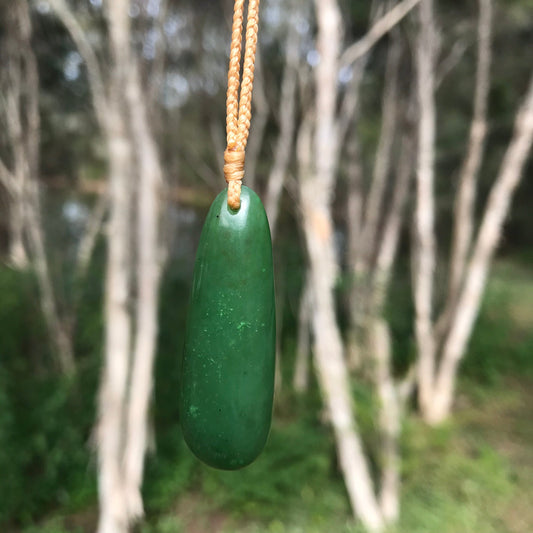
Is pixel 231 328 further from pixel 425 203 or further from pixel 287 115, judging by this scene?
pixel 425 203

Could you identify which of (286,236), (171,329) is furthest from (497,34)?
(171,329)

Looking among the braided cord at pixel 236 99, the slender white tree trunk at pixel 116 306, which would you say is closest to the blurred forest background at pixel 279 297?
the slender white tree trunk at pixel 116 306

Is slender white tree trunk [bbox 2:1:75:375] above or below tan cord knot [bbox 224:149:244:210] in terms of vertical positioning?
below

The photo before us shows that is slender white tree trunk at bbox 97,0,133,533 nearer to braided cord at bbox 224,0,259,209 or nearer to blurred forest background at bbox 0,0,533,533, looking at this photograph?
blurred forest background at bbox 0,0,533,533

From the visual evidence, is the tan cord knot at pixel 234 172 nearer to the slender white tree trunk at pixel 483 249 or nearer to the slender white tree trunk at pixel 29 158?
the slender white tree trunk at pixel 29 158

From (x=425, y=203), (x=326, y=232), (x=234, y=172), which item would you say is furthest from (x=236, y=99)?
(x=425, y=203)

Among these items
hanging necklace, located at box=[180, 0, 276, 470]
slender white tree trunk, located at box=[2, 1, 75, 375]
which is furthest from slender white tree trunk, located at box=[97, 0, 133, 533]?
hanging necklace, located at box=[180, 0, 276, 470]

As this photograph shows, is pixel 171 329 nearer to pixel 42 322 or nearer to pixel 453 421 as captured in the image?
pixel 42 322

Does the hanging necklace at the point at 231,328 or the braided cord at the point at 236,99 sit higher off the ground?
the braided cord at the point at 236,99
